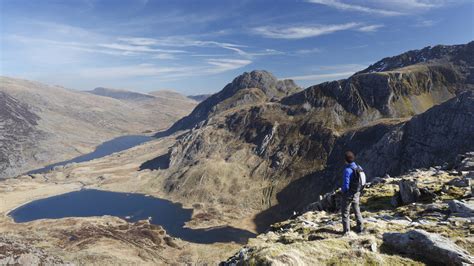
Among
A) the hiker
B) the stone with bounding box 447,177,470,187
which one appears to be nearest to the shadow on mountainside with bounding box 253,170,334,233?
the stone with bounding box 447,177,470,187

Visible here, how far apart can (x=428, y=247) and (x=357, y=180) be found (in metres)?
4.51

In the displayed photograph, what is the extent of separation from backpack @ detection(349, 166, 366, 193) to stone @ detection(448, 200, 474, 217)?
7207 mm

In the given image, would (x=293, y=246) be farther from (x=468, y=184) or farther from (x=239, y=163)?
(x=239, y=163)

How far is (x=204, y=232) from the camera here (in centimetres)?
12019

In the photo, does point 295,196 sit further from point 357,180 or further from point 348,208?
point 357,180

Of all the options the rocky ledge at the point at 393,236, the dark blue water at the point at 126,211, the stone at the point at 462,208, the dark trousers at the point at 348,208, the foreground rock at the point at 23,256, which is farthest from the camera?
the dark blue water at the point at 126,211

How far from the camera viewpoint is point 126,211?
483 feet

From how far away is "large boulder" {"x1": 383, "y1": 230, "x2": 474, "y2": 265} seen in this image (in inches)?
534

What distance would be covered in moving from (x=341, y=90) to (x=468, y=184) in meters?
163

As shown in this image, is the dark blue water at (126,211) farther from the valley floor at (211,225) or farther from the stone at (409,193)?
the stone at (409,193)

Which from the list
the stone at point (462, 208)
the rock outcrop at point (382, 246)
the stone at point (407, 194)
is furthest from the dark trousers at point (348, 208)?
the stone at point (407, 194)

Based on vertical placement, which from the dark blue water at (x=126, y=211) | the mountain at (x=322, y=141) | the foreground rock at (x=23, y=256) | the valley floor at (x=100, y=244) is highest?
the mountain at (x=322, y=141)

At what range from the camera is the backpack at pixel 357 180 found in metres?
17.6

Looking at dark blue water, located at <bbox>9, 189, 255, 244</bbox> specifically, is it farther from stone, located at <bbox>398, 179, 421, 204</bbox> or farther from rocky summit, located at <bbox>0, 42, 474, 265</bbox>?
stone, located at <bbox>398, 179, 421, 204</bbox>
